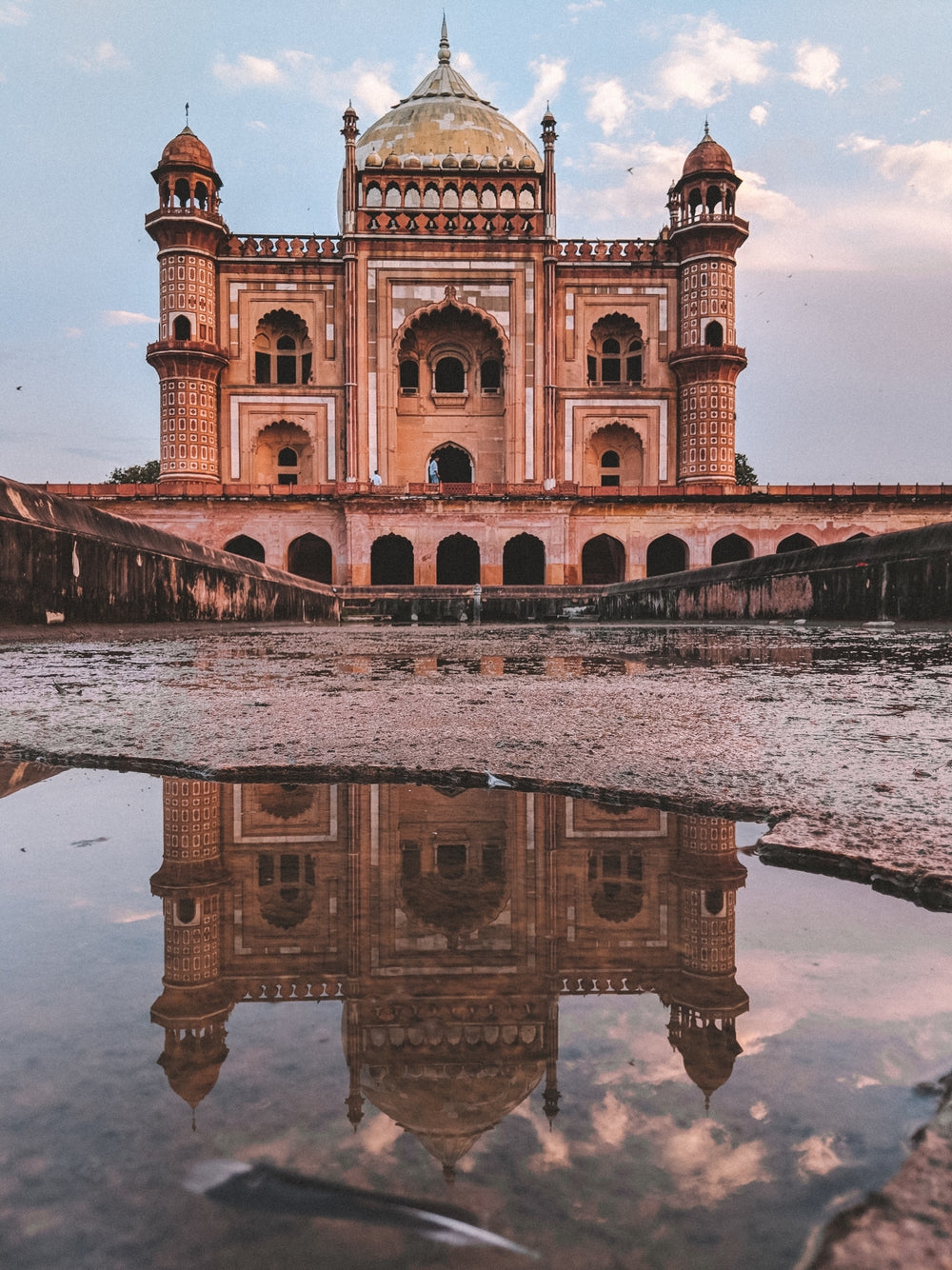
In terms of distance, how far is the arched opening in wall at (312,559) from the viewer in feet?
56.4

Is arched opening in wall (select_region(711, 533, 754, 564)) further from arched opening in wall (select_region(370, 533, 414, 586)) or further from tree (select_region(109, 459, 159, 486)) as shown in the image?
tree (select_region(109, 459, 159, 486))

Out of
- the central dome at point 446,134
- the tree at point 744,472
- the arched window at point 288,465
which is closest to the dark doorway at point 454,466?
the arched window at point 288,465

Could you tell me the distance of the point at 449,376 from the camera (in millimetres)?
18312

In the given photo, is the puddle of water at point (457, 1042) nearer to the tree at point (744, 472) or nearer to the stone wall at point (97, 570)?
the stone wall at point (97, 570)

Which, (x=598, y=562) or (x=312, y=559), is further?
(x=598, y=562)

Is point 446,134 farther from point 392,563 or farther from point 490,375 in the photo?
point 392,563

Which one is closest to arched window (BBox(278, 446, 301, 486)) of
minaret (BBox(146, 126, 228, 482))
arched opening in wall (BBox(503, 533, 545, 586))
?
minaret (BBox(146, 126, 228, 482))

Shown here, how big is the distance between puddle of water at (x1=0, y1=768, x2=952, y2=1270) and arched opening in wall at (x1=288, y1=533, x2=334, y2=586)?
1682 cm

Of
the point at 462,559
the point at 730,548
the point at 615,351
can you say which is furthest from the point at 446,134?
the point at 730,548

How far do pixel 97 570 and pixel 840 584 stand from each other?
278cm

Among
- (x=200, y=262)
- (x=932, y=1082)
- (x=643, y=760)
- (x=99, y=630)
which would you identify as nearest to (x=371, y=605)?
(x=99, y=630)

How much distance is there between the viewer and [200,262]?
53.3ft

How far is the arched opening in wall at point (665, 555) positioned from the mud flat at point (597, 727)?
602 inches

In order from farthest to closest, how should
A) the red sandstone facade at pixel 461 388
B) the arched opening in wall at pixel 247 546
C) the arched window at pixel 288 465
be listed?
the arched window at pixel 288 465
the arched opening in wall at pixel 247 546
the red sandstone facade at pixel 461 388
